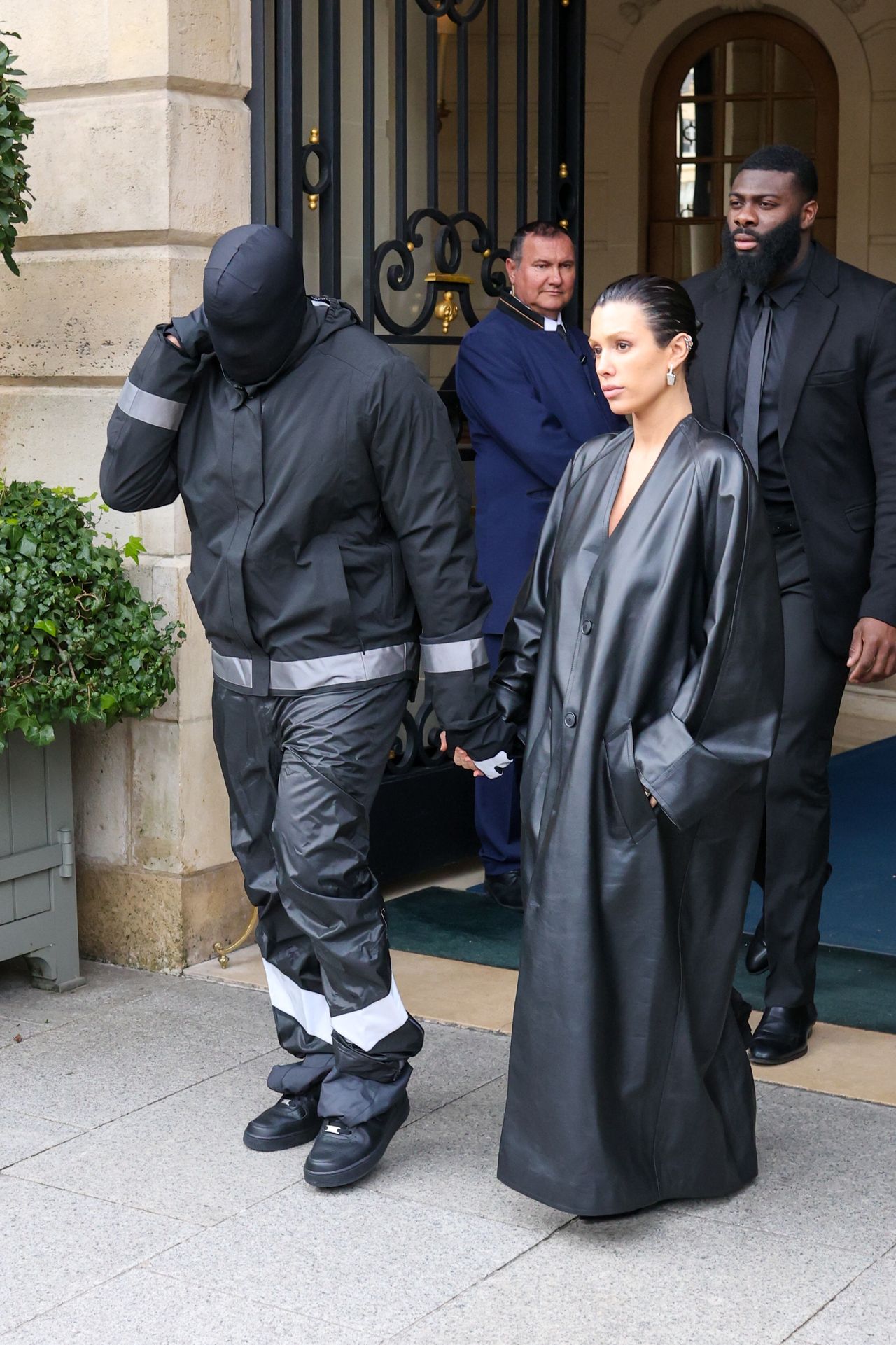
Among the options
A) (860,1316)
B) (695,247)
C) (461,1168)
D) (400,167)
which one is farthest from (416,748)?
(695,247)

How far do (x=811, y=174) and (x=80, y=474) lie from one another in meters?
2.12

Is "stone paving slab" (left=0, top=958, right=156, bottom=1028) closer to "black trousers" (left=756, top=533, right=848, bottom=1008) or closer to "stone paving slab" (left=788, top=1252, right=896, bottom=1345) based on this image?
"black trousers" (left=756, top=533, right=848, bottom=1008)

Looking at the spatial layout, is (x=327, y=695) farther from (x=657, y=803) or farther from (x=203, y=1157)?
(x=203, y=1157)

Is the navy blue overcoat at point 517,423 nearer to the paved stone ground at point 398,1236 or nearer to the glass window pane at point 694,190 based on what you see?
the paved stone ground at point 398,1236

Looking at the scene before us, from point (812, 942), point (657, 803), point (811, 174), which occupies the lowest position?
point (812, 942)

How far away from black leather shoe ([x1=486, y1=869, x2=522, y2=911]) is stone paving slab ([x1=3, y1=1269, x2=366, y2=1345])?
255 centimetres

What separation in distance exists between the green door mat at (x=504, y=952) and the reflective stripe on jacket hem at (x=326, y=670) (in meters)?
1.63

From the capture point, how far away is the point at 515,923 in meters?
Answer: 5.50

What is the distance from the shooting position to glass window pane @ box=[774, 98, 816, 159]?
890 cm

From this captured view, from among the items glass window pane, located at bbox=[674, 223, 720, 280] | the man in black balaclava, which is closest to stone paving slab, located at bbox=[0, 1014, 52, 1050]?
the man in black balaclava

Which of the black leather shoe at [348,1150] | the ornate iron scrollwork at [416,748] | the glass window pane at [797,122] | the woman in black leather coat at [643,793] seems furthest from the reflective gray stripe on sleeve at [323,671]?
the glass window pane at [797,122]

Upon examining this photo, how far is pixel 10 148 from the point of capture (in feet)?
15.0

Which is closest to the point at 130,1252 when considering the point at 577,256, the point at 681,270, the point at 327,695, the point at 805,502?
the point at 327,695

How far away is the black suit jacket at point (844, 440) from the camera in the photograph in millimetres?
4230
